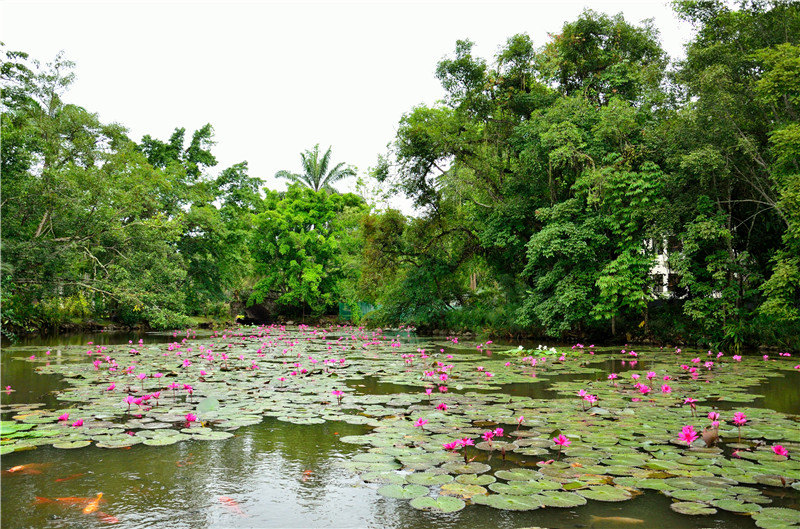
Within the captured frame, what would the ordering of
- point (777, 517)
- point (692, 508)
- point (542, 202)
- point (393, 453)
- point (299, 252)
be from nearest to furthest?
point (777, 517), point (692, 508), point (393, 453), point (542, 202), point (299, 252)

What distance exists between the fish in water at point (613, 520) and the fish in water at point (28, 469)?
3381 mm

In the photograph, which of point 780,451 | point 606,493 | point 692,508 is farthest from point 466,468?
point 780,451

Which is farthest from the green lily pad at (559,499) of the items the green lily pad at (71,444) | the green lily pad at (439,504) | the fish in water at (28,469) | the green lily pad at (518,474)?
the green lily pad at (71,444)

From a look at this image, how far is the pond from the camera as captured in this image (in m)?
2.65

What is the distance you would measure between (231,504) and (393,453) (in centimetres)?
121

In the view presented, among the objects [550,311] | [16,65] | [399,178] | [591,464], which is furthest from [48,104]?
[591,464]

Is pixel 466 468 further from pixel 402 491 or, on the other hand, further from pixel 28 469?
pixel 28 469

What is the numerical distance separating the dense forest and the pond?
15.0ft

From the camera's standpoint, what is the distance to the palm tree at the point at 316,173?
106ft

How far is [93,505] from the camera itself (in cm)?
272

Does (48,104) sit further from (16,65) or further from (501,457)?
(501,457)

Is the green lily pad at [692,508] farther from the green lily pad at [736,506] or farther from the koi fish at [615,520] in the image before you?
the koi fish at [615,520]

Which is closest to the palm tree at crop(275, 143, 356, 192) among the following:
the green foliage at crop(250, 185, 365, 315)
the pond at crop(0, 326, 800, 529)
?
the green foliage at crop(250, 185, 365, 315)

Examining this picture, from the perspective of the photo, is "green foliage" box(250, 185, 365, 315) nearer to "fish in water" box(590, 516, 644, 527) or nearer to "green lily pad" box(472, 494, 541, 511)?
"green lily pad" box(472, 494, 541, 511)
